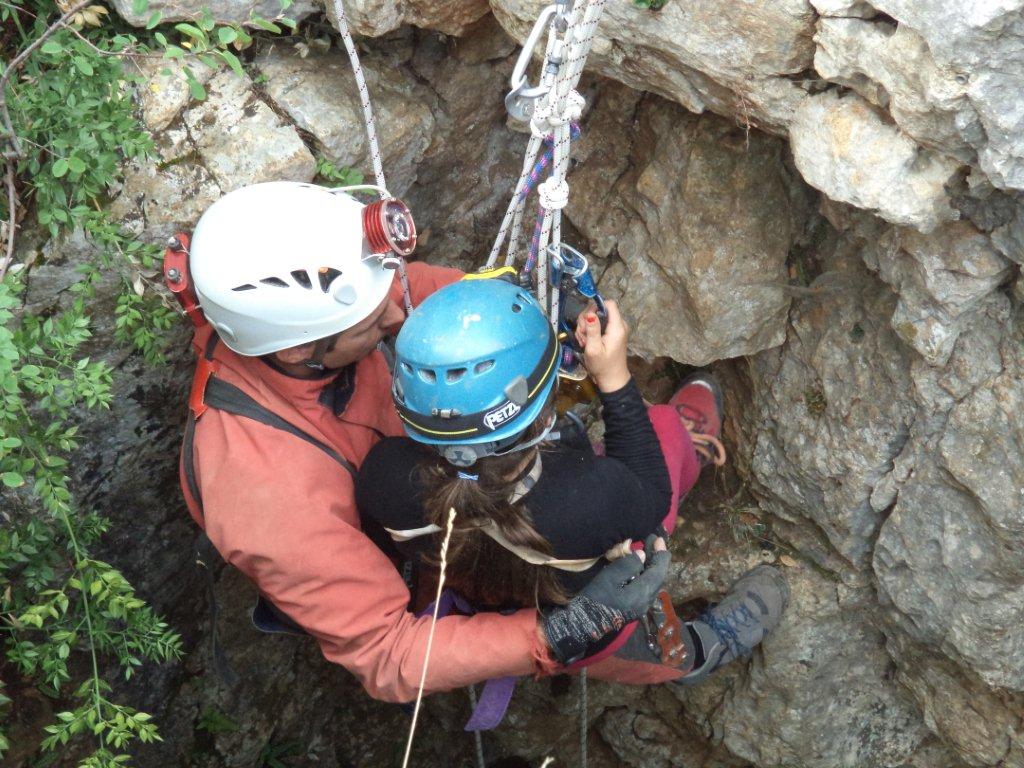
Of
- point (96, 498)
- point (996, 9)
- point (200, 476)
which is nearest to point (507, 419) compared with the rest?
point (200, 476)

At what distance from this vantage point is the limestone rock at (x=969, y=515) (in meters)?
3.35

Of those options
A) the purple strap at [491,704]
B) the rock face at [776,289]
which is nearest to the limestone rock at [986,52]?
the rock face at [776,289]

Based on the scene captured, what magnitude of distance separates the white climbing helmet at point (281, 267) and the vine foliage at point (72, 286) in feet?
1.54

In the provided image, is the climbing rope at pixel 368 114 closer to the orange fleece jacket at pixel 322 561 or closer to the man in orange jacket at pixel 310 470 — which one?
the man in orange jacket at pixel 310 470

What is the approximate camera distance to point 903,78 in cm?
262

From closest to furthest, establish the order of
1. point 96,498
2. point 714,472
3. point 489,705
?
point 489,705
point 96,498
point 714,472

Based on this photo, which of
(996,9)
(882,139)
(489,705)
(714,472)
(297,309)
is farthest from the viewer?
(714,472)

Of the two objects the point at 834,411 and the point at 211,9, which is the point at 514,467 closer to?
the point at 834,411

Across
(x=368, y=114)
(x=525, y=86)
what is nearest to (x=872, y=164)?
(x=525, y=86)

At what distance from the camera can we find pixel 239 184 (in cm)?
368

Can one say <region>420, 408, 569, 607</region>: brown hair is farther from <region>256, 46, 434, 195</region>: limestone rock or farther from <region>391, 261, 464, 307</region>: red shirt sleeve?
<region>256, 46, 434, 195</region>: limestone rock

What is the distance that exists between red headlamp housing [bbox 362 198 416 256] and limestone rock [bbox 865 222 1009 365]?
1.78 metres

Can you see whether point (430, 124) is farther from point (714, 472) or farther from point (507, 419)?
point (714, 472)

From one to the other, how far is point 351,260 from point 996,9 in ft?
6.71
